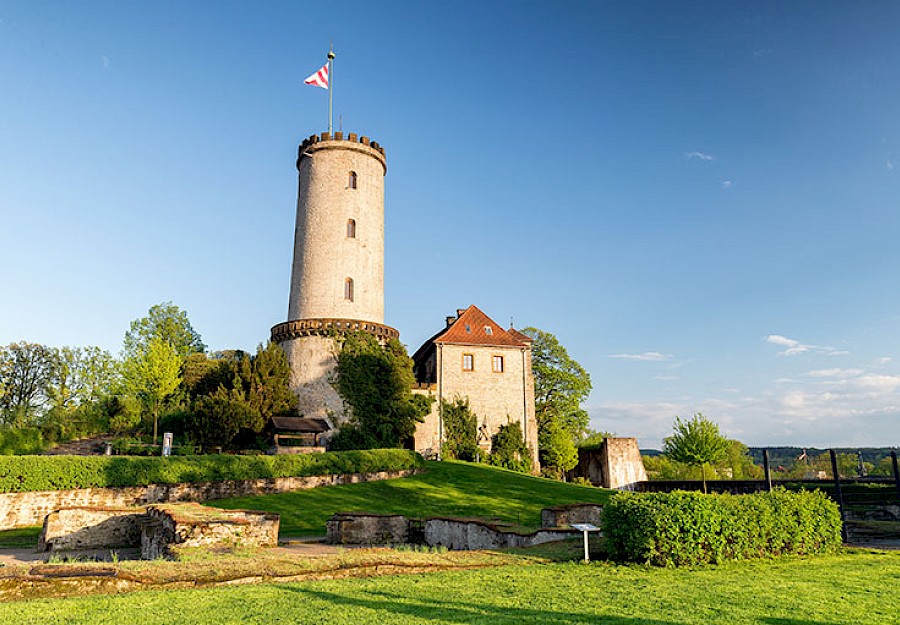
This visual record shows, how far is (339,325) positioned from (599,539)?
2841 cm

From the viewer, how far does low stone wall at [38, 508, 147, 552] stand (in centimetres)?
1642

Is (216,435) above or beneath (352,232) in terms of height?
beneath

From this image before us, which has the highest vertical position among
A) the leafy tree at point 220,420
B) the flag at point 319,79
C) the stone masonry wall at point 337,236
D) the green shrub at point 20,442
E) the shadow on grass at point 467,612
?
the flag at point 319,79

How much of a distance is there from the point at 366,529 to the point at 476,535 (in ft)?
11.9

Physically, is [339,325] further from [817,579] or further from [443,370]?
[817,579]

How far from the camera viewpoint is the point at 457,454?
4081cm

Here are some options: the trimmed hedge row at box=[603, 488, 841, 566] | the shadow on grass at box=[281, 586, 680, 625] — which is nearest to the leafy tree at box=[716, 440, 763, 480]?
the trimmed hedge row at box=[603, 488, 841, 566]

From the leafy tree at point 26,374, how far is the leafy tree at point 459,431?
3944 centimetres

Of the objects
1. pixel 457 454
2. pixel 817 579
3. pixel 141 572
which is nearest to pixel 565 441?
pixel 457 454

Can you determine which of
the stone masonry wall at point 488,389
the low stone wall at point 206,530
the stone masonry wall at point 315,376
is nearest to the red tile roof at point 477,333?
the stone masonry wall at point 488,389

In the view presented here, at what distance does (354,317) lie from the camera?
40344mm

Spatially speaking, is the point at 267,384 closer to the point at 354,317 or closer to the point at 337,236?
the point at 354,317

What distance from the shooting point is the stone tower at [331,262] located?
38.7 metres

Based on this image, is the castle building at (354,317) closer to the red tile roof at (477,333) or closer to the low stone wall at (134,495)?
the red tile roof at (477,333)
